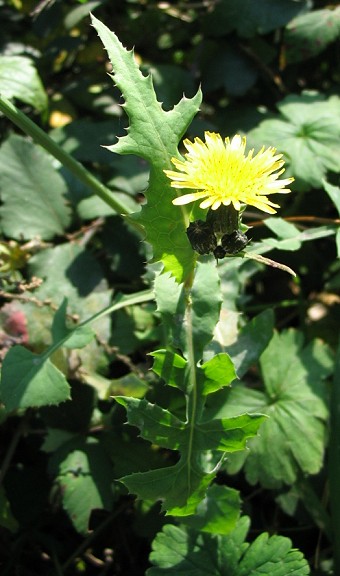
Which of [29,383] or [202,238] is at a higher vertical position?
[202,238]

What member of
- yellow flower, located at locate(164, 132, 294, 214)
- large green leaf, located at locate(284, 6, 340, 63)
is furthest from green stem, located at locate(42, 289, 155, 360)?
large green leaf, located at locate(284, 6, 340, 63)

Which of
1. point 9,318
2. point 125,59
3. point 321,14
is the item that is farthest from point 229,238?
point 321,14

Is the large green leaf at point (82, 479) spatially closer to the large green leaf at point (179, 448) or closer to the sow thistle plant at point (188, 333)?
the sow thistle plant at point (188, 333)

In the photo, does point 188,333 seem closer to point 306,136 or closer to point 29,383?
point 29,383

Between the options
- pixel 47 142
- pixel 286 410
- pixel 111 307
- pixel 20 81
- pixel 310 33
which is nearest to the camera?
pixel 47 142

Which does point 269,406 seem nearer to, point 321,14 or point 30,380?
point 30,380

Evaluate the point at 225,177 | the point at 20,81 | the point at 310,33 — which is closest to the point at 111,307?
the point at 225,177
